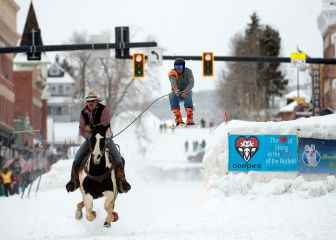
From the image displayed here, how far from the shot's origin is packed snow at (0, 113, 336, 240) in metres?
19.0

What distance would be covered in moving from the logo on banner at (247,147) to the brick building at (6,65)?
139 ft

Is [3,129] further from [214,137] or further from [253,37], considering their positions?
[214,137]

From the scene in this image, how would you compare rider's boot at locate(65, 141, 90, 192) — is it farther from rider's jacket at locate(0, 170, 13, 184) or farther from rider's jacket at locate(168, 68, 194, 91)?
rider's jacket at locate(0, 170, 13, 184)

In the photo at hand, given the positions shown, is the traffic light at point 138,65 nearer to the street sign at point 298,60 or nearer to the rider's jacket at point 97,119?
the street sign at point 298,60

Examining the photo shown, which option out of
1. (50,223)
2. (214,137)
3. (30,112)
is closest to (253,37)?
(30,112)

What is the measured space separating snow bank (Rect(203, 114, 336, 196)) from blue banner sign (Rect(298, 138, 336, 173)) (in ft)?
0.55

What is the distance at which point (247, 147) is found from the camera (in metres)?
25.8

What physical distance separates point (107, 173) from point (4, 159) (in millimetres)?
36973

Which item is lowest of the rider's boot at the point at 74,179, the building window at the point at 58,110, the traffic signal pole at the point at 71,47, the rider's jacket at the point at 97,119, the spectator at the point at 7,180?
the spectator at the point at 7,180

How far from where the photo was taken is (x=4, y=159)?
5597cm

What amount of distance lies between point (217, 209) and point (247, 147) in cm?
254

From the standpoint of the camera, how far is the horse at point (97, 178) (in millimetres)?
19562

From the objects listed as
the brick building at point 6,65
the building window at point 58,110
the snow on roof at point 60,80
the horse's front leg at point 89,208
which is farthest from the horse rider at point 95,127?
the snow on roof at point 60,80

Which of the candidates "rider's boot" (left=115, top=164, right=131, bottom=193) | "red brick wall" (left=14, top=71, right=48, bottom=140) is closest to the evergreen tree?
"red brick wall" (left=14, top=71, right=48, bottom=140)
